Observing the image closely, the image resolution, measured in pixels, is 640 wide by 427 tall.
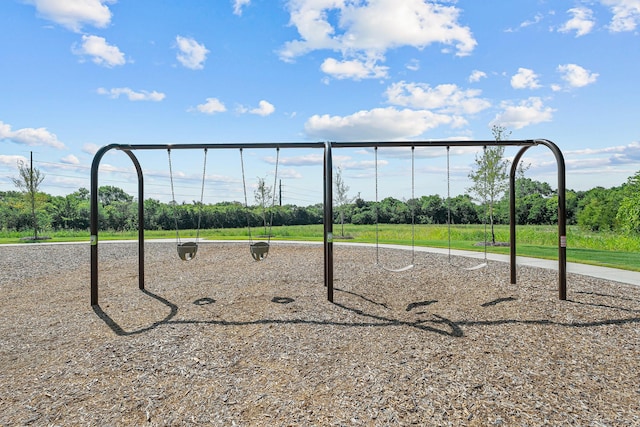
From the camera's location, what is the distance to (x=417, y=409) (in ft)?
10.5

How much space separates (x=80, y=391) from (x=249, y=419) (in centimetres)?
168

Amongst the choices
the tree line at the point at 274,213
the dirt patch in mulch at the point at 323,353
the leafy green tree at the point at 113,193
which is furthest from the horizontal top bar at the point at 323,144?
the leafy green tree at the point at 113,193

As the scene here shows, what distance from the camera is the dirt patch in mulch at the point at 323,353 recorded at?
3.25 m

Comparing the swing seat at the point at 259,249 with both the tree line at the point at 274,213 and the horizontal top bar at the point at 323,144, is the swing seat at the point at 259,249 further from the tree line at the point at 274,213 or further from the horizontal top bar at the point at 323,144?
the tree line at the point at 274,213

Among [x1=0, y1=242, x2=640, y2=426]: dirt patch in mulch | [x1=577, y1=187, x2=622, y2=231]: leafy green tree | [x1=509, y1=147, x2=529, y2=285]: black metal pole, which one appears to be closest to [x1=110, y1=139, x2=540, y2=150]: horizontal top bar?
[x1=509, y1=147, x2=529, y2=285]: black metal pole

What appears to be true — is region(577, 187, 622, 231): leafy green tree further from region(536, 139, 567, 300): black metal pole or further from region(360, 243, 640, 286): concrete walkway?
region(536, 139, 567, 300): black metal pole

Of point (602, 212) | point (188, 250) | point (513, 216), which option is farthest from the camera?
point (602, 212)

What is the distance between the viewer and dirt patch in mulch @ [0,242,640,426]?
3250mm

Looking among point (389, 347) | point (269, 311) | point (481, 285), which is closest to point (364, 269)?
point (481, 285)

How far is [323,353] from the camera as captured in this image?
4.38 m

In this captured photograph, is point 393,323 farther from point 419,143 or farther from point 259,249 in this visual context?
point 419,143

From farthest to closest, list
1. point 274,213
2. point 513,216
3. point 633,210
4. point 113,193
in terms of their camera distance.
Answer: point 113,193
point 274,213
point 633,210
point 513,216

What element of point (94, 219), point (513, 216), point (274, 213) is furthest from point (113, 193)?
point (513, 216)

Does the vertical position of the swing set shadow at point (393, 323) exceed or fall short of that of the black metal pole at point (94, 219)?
it falls short
